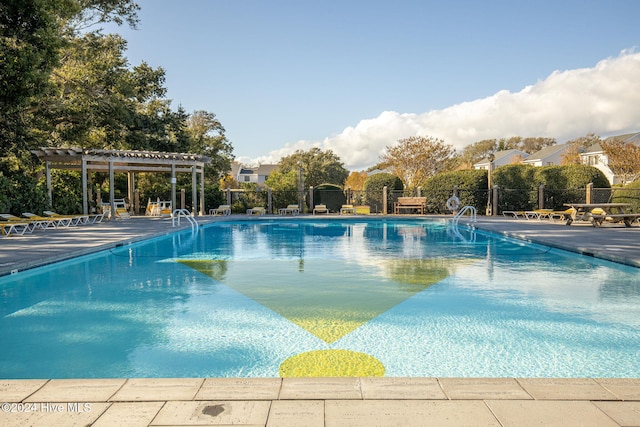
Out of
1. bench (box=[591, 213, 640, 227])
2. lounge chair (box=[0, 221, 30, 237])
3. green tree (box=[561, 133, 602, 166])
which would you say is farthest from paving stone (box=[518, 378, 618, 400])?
green tree (box=[561, 133, 602, 166])

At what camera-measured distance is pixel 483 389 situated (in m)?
2.59

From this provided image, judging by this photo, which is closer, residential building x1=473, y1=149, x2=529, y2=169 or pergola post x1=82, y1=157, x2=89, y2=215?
pergola post x1=82, y1=157, x2=89, y2=215

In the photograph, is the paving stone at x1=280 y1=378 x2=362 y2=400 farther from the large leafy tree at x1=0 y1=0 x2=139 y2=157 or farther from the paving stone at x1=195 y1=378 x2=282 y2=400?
the large leafy tree at x1=0 y1=0 x2=139 y2=157

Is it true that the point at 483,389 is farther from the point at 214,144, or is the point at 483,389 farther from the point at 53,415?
the point at 214,144

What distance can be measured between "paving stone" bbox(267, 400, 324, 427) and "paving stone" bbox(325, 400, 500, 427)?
0.16 feet

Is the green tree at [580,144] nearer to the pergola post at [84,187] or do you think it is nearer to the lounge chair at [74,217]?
the pergola post at [84,187]

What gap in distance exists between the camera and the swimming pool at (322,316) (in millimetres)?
4055

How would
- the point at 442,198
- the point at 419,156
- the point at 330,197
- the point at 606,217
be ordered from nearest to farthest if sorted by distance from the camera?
the point at 606,217
the point at 442,198
the point at 330,197
the point at 419,156

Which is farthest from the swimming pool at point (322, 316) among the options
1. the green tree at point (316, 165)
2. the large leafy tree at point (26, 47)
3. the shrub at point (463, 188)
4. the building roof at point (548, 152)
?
the building roof at point (548, 152)

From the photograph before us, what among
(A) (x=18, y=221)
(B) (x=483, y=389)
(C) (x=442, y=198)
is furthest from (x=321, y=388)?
(C) (x=442, y=198)

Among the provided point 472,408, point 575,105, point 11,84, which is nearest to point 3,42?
point 11,84

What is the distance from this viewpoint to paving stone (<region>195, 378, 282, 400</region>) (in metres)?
2.53

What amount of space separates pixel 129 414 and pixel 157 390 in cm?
29

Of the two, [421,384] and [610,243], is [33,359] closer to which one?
[421,384]
